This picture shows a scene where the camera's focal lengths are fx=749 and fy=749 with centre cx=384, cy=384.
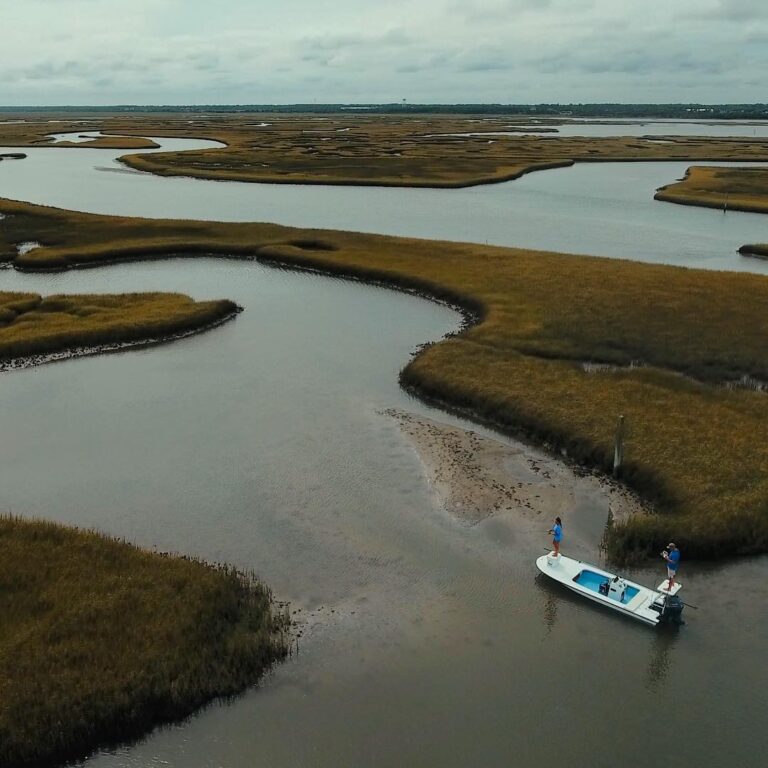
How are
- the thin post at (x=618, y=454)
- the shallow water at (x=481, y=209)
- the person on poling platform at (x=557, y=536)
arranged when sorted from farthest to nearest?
1. the shallow water at (x=481, y=209)
2. the thin post at (x=618, y=454)
3. the person on poling platform at (x=557, y=536)

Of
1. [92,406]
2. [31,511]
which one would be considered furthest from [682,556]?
[92,406]

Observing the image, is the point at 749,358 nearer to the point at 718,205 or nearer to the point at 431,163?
the point at 718,205

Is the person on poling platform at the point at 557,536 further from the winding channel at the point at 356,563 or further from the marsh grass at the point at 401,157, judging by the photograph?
the marsh grass at the point at 401,157

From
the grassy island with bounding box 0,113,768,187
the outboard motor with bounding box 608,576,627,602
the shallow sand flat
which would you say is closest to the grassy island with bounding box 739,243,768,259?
the grassy island with bounding box 0,113,768,187

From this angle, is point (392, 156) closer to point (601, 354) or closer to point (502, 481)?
point (601, 354)

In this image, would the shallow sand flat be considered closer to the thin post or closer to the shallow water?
the thin post

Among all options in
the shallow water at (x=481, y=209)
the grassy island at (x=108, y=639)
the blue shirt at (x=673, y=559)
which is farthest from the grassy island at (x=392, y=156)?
the grassy island at (x=108, y=639)

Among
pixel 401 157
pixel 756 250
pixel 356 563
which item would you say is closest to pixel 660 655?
pixel 356 563
